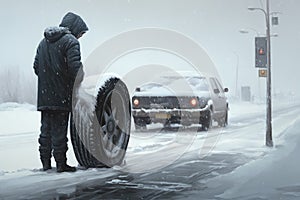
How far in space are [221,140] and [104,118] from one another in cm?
610

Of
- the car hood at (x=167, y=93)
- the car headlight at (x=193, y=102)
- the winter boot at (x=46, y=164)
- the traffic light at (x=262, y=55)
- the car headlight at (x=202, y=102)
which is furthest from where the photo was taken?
the car hood at (x=167, y=93)

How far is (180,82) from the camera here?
17.0 m

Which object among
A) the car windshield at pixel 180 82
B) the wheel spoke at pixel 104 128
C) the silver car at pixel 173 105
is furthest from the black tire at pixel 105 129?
the car windshield at pixel 180 82

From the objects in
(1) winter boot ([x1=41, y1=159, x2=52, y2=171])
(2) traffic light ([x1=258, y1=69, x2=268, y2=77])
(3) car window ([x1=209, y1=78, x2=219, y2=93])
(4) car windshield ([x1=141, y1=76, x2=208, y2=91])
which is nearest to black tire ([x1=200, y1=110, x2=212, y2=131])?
(4) car windshield ([x1=141, y1=76, x2=208, y2=91])

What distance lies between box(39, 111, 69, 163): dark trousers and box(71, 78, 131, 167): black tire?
146 millimetres

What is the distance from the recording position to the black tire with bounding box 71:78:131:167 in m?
7.51

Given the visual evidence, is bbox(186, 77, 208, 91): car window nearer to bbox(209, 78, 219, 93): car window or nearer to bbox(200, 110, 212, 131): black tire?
bbox(209, 78, 219, 93): car window

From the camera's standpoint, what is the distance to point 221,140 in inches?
535

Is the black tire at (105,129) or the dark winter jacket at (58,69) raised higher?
the dark winter jacket at (58,69)

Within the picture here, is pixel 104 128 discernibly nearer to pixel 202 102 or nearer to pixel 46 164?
pixel 46 164

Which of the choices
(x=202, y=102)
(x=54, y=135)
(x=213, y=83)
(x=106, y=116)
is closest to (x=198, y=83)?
(x=213, y=83)

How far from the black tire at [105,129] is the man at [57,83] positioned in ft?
0.72

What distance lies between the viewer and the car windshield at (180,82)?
54.9 ft

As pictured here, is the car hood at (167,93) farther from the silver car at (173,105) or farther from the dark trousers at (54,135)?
the dark trousers at (54,135)
